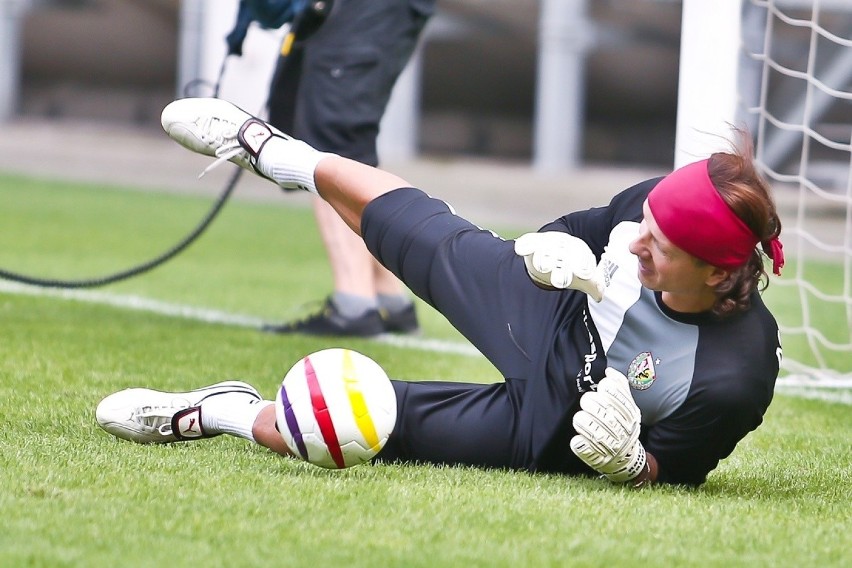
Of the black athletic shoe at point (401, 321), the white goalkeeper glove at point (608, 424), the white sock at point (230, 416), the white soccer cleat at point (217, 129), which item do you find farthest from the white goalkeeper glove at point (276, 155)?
the black athletic shoe at point (401, 321)

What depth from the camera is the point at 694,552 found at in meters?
2.46

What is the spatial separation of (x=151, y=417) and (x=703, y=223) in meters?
1.34

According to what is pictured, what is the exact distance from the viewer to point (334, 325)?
Answer: 5.23m

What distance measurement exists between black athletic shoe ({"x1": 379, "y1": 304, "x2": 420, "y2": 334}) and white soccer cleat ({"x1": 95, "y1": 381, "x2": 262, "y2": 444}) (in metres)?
2.28

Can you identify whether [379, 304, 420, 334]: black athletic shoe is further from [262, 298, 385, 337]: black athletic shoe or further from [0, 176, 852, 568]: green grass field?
[0, 176, 852, 568]: green grass field

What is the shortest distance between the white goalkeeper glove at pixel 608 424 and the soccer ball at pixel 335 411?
0.42 m

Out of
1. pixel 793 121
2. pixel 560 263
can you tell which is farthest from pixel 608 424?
pixel 793 121

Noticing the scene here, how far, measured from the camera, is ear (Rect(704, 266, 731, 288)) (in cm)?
288

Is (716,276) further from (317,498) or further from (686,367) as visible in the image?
(317,498)

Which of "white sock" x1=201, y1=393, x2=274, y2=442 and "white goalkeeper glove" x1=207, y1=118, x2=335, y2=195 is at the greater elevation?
"white goalkeeper glove" x1=207, y1=118, x2=335, y2=195

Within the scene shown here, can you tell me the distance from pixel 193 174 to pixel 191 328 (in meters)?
8.23

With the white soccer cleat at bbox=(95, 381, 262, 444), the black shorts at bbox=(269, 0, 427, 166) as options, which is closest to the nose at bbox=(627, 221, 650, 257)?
the white soccer cleat at bbox=(95, 381, 262, 444)

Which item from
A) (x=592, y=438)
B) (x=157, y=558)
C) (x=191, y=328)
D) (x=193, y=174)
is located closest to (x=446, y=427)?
(x=592, y=438)

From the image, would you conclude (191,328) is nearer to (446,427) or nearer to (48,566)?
(446,427)
